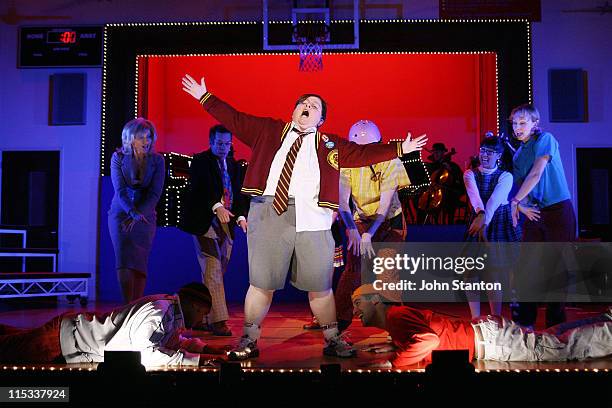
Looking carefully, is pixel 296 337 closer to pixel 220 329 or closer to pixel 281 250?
pixel 220 329

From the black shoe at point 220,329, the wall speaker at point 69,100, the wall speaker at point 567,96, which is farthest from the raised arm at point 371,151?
the wall speaker at point 69,100

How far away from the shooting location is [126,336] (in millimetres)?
3363

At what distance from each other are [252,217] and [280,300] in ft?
13.7

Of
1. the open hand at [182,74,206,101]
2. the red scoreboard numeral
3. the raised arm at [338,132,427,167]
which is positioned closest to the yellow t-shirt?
the raised arm at [338,132,427,167]

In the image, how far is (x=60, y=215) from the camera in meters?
8.38

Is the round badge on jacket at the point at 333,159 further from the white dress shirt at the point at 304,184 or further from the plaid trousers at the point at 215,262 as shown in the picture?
the plaid trousers at the point at 215,262

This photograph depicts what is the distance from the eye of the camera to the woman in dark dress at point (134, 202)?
14.3 feet

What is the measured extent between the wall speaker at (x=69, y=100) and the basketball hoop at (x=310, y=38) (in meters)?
2.94

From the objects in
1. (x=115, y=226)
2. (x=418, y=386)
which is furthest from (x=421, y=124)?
(x=418, y=386)

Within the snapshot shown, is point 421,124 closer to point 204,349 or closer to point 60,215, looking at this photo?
point 60,215

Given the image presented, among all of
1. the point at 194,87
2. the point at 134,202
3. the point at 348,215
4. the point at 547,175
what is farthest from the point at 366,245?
the point at 134,202

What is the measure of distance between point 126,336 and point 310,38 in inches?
219

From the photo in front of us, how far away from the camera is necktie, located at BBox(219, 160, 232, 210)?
15.8ft

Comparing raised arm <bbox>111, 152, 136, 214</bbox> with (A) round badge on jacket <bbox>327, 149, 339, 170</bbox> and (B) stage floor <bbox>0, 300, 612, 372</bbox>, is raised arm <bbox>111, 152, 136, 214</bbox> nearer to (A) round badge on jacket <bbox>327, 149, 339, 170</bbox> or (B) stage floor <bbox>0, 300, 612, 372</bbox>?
(B) stage floor <bbox>0, 300, 612, 372</bbox>
